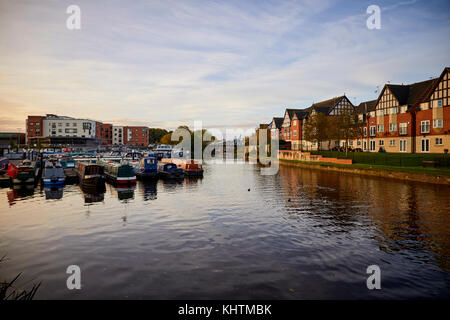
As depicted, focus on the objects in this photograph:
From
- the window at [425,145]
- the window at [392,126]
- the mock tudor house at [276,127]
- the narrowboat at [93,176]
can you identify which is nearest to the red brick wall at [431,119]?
the window at [425,145]

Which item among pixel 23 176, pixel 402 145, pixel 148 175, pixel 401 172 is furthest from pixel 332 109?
pixel 23 176

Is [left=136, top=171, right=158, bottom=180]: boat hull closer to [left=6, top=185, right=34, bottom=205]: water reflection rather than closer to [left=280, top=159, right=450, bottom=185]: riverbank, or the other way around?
[left=6, top=185, right=34, bottom=205]: water reflection

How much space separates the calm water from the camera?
1040 cm

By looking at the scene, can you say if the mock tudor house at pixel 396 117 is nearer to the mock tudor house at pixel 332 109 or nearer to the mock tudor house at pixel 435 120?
the mock tudor house at pixel 435 120

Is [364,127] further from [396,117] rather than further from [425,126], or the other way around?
[425,126]

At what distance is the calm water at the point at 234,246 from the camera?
34.1 feet

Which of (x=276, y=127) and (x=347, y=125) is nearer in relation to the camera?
(x=347, y=125)

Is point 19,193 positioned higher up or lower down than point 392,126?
lower down

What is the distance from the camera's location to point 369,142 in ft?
239

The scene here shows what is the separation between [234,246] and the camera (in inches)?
584

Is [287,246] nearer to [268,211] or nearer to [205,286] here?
[205,286]

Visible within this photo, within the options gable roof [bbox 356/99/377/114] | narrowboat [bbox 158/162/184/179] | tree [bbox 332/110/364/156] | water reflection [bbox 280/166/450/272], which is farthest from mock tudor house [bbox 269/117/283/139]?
water reflection [bbox 280/166/450/272]

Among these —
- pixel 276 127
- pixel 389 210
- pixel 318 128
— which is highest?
pixel 276 127
